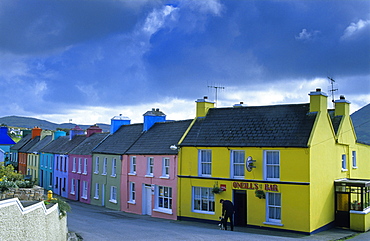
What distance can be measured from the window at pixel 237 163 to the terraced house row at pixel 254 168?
0.21 feet

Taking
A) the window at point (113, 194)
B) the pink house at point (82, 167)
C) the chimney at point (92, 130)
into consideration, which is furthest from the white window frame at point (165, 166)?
the chimney at point (92, 130)

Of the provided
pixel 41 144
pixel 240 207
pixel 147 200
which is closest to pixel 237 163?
pixel 240 207

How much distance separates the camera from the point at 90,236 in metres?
17.8

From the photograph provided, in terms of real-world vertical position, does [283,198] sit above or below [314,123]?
below

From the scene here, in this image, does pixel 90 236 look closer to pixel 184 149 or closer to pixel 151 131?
pixel 184 149

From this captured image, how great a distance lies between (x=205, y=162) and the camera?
26016mm

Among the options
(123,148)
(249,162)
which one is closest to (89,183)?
(123,148)

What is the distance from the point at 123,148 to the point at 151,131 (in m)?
3.06

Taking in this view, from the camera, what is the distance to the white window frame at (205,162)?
25844mm

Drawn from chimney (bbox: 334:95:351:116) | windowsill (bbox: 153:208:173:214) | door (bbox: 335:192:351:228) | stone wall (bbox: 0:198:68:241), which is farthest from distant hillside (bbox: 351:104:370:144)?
stone wall (bbox: 0:198:68:241)

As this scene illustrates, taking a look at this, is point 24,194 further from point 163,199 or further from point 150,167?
point 150,167

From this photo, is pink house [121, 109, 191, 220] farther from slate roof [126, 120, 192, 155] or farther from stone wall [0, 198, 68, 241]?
stone wall [0, 198, 68, 241]

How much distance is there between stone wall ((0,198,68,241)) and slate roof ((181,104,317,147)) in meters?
14.4

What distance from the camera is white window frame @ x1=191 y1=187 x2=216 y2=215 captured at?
25444mm
